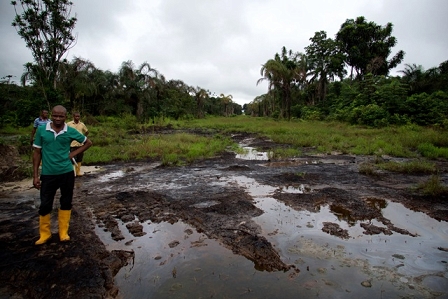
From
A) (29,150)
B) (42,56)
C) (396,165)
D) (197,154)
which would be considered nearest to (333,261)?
(396,165)

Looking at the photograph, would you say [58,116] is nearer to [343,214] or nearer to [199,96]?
[343,214]

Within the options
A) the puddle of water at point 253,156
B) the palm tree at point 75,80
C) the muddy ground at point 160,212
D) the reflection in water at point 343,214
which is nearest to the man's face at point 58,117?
the muddy ground at point 160,212

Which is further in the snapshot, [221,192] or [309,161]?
[309,161]

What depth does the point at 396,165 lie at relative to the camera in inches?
291

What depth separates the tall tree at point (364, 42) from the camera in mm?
29562

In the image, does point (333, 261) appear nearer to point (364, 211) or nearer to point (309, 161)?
point (364, 211)

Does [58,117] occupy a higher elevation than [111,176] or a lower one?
higher

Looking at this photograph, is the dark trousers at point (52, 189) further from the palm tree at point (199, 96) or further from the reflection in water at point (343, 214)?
the palm tree at point (199, 96)

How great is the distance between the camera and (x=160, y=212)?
4395 mm

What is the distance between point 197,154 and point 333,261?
7495 millimetres

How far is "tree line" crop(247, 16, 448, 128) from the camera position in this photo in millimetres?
18922

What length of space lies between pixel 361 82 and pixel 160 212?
84.7 ft

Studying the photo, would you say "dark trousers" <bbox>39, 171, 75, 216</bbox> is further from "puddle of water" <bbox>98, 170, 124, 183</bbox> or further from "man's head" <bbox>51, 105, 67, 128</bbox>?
"puddle of water" <bbox>98, 170, 124, 183</bbox>

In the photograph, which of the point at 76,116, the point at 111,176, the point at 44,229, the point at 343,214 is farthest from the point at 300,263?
the point at 76,116
